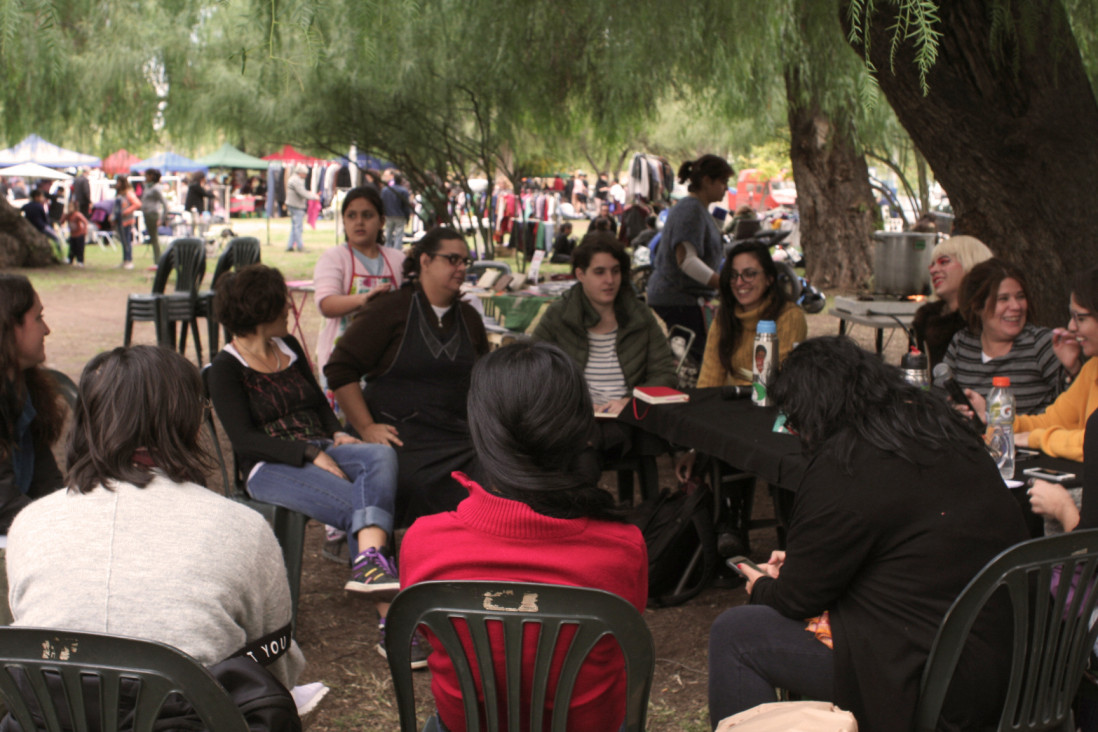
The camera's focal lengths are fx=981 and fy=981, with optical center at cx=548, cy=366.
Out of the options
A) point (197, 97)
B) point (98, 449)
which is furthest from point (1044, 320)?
point (197, 97)

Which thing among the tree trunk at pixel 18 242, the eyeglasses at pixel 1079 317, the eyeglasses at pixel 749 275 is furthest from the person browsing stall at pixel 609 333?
the tree trunk at pixel 18 242

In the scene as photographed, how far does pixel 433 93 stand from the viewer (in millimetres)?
A: 8852

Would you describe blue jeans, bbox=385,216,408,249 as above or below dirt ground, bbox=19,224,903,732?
above

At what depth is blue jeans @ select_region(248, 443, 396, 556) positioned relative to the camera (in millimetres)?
3268

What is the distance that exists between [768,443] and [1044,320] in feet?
7.88

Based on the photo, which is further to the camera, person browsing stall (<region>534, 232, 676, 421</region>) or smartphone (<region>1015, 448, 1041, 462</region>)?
person browsing stall (<region>534, 232, 676, 421</region>)

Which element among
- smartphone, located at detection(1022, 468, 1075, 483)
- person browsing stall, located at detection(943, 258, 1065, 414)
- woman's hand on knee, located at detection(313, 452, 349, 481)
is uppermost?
person browsing stall, located at detection(943, 258, 1065, 414)

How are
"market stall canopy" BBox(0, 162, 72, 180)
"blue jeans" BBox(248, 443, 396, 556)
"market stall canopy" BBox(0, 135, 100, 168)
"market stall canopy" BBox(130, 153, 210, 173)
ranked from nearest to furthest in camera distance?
"blue jeans" BBox(248, 443, 396, 556), "market stall canopy" BBox(0, 162, 72, 180), "market stall canopy" BBox(0, 135, 100, 168), "market stall canopy" BBox(130, 153, 210, 173)

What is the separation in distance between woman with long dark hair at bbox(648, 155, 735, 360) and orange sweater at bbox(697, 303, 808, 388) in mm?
1365

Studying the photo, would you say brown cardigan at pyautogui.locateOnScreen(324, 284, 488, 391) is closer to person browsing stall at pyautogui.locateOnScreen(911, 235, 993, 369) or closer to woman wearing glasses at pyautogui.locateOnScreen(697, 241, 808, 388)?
woman wearing glasses at pyautogui.locateOnScreen(697, 241, 808, 388)

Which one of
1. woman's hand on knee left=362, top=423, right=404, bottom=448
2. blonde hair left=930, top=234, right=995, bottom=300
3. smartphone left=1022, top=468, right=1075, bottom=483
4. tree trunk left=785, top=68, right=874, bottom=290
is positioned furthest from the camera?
tree trunk left=785, top=68, right=874, bottom=290

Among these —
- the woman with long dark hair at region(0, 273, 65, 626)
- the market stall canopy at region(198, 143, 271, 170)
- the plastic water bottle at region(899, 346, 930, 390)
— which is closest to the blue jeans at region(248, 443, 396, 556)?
the woman with long dark hair at region(0, 273, 65, 626)

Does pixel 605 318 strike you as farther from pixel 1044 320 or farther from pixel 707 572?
pixel 1044 320

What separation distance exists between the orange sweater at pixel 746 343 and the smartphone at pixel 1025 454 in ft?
4.01
